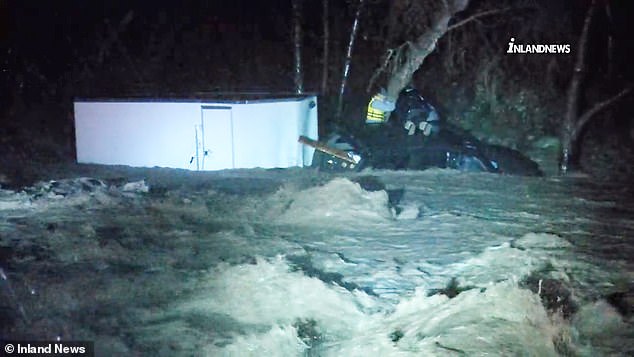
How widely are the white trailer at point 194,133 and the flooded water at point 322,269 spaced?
289cm

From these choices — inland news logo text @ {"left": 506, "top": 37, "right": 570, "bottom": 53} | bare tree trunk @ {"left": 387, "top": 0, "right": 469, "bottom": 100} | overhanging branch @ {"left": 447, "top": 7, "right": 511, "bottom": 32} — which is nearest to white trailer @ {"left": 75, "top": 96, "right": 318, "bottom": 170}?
bare tree trunk @ {"left": 387, "top": 0, "right": 469, "bottom": 100}

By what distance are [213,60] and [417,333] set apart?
20.4 m

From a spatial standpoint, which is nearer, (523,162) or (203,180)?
(203,180)

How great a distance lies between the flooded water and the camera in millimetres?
6492

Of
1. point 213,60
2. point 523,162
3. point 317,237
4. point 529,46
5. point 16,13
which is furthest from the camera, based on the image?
point 213,60

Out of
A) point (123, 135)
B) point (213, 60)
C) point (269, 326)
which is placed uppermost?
point (213, 60)

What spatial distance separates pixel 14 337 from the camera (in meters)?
6.53

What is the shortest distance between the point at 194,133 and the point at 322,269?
27.6 ft

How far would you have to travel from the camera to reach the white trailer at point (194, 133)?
16.1 meters

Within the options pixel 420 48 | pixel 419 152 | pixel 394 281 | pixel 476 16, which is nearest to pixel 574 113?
pixel 419 152

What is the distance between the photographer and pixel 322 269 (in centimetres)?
858

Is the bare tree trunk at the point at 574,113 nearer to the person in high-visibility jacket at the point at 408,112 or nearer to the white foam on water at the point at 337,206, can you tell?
the person in high-visibility jacket at the point at 408,112

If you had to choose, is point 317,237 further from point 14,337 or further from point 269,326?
point 14,337

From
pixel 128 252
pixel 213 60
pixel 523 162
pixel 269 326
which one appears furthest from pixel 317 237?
pixel 213 60
